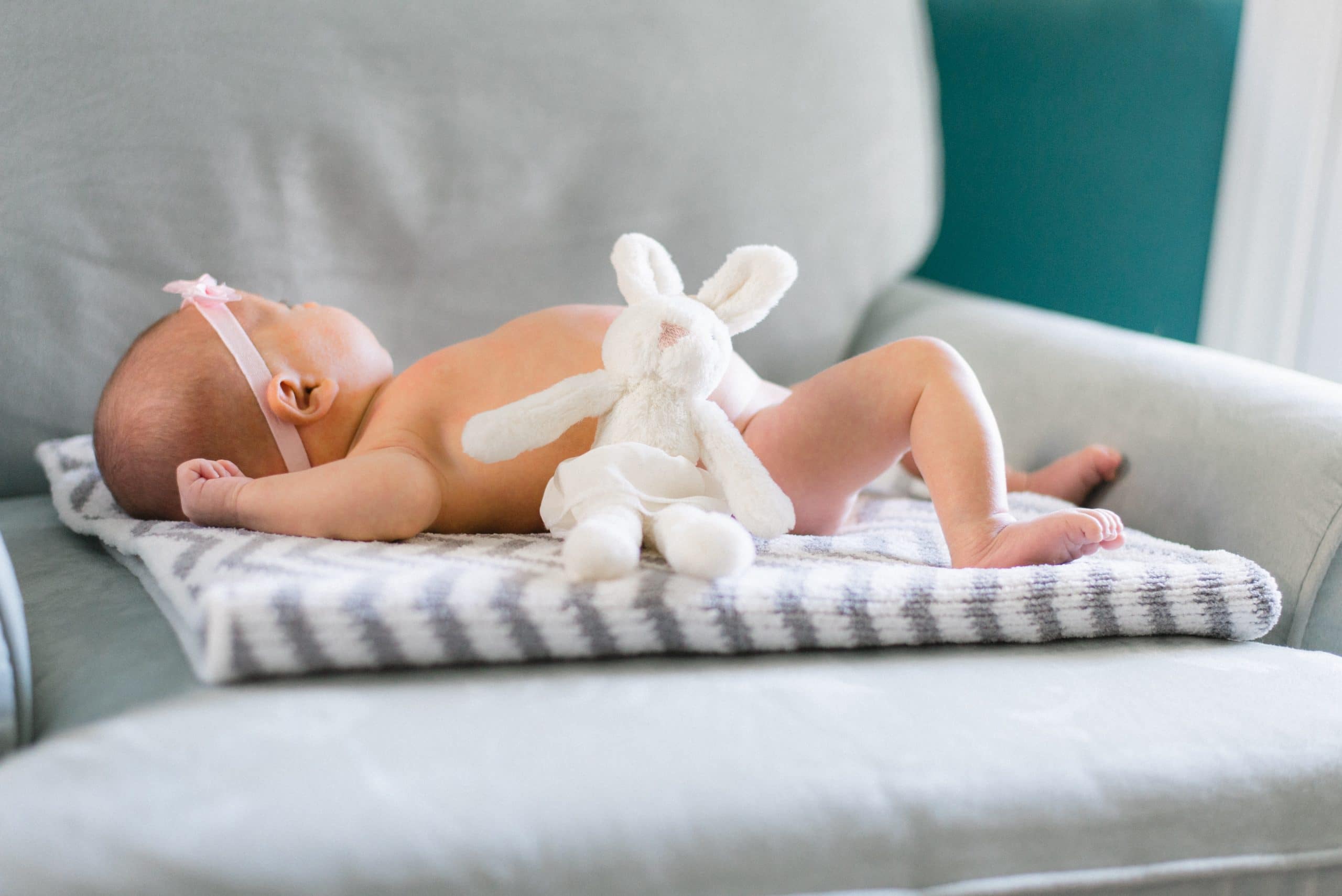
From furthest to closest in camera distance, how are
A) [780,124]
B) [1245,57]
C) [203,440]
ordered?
[1245,57], [780,124], [203,440]

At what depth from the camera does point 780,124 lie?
1.35m

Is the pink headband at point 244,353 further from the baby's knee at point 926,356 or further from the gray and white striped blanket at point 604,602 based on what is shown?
the baby's knee at point 926,356

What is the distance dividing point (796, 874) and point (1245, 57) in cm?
164

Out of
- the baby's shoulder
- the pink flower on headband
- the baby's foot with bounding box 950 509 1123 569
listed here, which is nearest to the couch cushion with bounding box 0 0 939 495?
the pink flower on headband

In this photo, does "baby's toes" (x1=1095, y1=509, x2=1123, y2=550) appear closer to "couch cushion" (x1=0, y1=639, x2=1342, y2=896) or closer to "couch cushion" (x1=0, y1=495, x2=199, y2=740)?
"couch cushion" (x1=0, y1=639, x2=1342, y2=896)

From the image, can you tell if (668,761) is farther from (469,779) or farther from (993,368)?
(993,368)

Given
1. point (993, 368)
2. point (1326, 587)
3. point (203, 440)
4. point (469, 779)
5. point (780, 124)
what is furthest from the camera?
point (780, 124)

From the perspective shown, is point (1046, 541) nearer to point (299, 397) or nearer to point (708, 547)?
point (708, 547)

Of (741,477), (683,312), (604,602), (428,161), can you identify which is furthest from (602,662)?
(428,161)

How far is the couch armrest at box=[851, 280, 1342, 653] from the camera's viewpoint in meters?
0.79

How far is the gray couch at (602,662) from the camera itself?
1.59 feet

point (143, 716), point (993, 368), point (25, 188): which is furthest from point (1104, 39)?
point (143, 716)

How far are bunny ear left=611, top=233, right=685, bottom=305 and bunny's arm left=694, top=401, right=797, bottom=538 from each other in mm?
107

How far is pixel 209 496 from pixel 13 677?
0.31 metres
